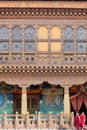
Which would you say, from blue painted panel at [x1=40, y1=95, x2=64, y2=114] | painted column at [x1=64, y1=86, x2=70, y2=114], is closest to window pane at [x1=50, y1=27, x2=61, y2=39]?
painted column at [x1=64, y1=86, x2=70, y2=114]

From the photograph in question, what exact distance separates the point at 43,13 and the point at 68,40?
8.17 feet

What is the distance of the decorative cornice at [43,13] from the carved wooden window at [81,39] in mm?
889

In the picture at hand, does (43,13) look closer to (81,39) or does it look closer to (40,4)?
(40,4)

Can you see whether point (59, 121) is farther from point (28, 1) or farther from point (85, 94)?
point (28, 1)

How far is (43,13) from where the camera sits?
107ft

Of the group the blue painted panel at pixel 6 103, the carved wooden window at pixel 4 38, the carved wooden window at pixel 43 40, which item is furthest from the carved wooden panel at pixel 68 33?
the blue painted panel at pixel 6 103

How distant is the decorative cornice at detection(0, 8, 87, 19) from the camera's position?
32.5 metres

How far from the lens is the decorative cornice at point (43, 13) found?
32469 mm

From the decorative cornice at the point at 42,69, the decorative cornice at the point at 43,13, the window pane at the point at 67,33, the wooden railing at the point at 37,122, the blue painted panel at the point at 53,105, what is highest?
the decorative cornice at the point at 43,13

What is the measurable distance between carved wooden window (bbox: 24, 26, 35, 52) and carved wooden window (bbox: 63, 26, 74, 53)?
211cm

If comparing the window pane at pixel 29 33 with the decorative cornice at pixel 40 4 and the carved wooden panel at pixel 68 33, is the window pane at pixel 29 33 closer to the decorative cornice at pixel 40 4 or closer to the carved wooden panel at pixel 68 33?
the decorative cornice at pixel 40 4

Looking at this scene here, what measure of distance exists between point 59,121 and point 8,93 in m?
6.34

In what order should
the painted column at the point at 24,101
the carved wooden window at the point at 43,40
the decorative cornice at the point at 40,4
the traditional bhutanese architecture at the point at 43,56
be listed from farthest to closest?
the carved wooden window at the point at 43,40
the decorative cornice at the point at 40,4
the traditional bhutanese architecture at the point at 43,56
the painted column at the point at 24,101

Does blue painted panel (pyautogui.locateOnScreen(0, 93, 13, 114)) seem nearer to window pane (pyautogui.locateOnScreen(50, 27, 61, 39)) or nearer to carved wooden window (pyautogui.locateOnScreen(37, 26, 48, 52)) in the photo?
carved wooden window (pyautogui.locateOnScreen(37, 26, 48, 52))
